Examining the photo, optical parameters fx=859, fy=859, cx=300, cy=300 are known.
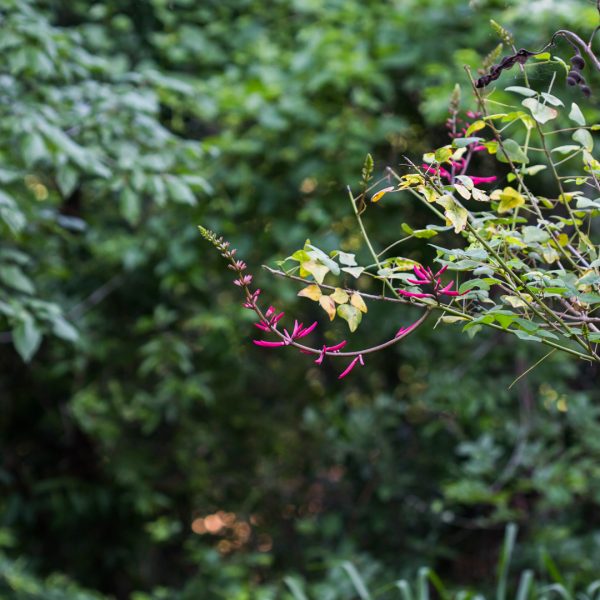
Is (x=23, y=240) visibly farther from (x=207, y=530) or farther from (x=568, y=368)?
(x=207, y=530)

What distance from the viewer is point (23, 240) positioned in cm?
225


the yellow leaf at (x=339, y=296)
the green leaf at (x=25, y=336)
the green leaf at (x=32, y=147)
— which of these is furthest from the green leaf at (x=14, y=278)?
the yellow leaf at (x=339, y=296)

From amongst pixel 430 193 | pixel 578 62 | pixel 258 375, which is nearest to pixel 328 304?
pixel 430 193

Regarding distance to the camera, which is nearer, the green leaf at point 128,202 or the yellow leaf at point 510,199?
the yellow leaf at point 510,199

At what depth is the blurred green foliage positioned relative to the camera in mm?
2795

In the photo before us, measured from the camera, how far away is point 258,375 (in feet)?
12.2

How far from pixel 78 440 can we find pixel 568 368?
78.8 inches

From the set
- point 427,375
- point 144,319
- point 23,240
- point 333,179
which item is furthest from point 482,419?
point 23,240

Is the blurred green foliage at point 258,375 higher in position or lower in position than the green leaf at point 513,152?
lower

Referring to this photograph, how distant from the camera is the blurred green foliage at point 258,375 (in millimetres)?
2795

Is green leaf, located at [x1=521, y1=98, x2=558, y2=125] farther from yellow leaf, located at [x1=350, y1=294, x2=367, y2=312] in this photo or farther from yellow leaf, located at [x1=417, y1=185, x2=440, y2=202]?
yellow leaf, located at [x1=350, y1=294, x2=367, y2=312]

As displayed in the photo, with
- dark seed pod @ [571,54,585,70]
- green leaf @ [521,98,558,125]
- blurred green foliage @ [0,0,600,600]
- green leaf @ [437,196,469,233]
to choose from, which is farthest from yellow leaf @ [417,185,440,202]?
blurred green foliage @ [0,0,600,600]

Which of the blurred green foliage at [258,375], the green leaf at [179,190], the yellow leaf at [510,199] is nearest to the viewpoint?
the yellow leaf at [510,199]

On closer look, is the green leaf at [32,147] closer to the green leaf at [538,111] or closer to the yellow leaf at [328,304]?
the yellow leaf at [328,304]
